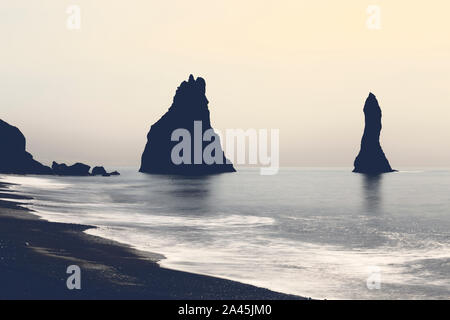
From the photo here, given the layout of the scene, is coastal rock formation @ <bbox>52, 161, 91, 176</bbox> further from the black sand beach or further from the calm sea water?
the black sand beach

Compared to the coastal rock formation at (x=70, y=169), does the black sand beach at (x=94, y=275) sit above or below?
above

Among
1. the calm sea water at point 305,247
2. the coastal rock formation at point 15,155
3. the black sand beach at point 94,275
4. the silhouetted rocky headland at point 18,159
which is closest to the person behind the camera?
the black sand beach at point 94,275

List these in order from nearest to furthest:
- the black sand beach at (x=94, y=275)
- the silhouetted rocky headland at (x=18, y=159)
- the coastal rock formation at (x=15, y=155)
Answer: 1. the black sand beach at (x=94, y=275)
2. the coastal rock formation at (x=15, y=155)
3. the silhouetted rocky headland at (x=18, y=159)

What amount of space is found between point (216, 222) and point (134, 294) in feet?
Result: 96.5

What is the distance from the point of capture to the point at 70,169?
608ft

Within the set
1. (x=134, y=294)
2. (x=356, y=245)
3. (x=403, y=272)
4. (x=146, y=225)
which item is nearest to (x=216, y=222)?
(x=146, y=225)

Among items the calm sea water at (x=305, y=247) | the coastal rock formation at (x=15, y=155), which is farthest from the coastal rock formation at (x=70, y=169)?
the calm sea water at (x=305, y=247)

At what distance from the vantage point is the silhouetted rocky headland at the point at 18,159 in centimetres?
17175

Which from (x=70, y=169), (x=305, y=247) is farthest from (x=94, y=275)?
(x=70, y=169)

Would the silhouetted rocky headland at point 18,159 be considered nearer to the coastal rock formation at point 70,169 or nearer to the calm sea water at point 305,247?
the coastal rock formation at point 70,169

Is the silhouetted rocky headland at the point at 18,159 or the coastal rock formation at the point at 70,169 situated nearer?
the silhouetted rocky headland at the point at 18,159

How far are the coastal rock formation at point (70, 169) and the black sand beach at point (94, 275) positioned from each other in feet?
532

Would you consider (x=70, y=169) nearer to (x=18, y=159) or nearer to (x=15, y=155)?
(x=18, y=159)

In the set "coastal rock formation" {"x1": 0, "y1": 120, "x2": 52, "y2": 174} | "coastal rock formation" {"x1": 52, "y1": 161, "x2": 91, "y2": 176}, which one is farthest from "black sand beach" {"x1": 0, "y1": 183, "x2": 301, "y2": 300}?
"coastal rock formation" {"x1": 52, "y1": 161, "x2": 91, "y2": 176}
